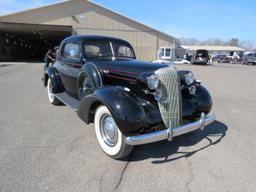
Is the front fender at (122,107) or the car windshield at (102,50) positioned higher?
the car windshield at (102,50)

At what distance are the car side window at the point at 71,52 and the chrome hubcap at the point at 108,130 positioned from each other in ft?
6.16

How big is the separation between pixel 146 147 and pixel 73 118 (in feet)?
6.92

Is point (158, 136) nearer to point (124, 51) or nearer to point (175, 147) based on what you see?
point (175, 147)

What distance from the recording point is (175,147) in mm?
4031

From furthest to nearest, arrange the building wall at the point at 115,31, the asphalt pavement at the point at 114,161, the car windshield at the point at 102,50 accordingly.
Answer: the building wall at the point at 115,31 → the car windshield at the point at 102,50 → the asphalt pavement at the point at 114,161

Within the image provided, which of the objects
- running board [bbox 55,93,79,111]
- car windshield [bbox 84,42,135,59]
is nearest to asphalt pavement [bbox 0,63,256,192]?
running board [bbox 55,93,79,111]

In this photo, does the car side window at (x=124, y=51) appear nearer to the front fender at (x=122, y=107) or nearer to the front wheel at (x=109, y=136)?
the front fender at (x=122, y=107)

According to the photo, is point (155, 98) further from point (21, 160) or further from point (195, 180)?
point (21, 160)

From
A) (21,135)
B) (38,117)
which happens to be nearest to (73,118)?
(38,117)

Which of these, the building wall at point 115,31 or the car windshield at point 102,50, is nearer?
the car windshield at point 102,50

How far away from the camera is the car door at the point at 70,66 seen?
518cm

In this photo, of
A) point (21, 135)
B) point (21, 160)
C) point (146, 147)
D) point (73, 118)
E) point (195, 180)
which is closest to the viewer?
point (195, 180)

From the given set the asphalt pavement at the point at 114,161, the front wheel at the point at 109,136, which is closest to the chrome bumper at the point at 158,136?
the front wheel at the point at 109,136

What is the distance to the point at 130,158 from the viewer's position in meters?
3.63
